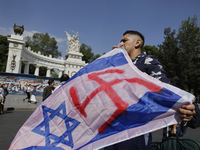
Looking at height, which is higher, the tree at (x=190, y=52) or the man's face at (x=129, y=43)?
the tree at (x=190, y=52)

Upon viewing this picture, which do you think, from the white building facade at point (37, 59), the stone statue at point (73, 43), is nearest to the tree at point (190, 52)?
the white building facade at point (37, 59)

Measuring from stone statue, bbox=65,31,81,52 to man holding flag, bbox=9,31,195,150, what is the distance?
50.4 metres

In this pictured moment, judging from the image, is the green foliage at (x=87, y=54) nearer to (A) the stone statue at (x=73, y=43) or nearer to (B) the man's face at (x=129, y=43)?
(A) the stone statue at (x=73, y=43)

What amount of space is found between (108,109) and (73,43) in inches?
2050

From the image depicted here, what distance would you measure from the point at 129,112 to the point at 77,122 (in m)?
0.52

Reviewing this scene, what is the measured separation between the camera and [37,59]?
39.2 m

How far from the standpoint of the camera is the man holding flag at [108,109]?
1309 millimetres

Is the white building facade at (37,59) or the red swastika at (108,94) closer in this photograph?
the red swastika at (108,94)

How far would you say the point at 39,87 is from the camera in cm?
2102

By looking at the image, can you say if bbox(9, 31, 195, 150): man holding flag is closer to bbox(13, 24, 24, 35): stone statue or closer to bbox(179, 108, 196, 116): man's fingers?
bbox(179, 108, 196, 116): man's fingers

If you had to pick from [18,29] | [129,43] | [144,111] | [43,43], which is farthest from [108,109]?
[43,43]

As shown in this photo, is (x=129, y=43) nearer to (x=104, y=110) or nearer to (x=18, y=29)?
(x=104, y=110)

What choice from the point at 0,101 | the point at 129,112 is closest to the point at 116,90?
the point at 129,112

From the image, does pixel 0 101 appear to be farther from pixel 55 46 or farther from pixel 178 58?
pixel 55 46
